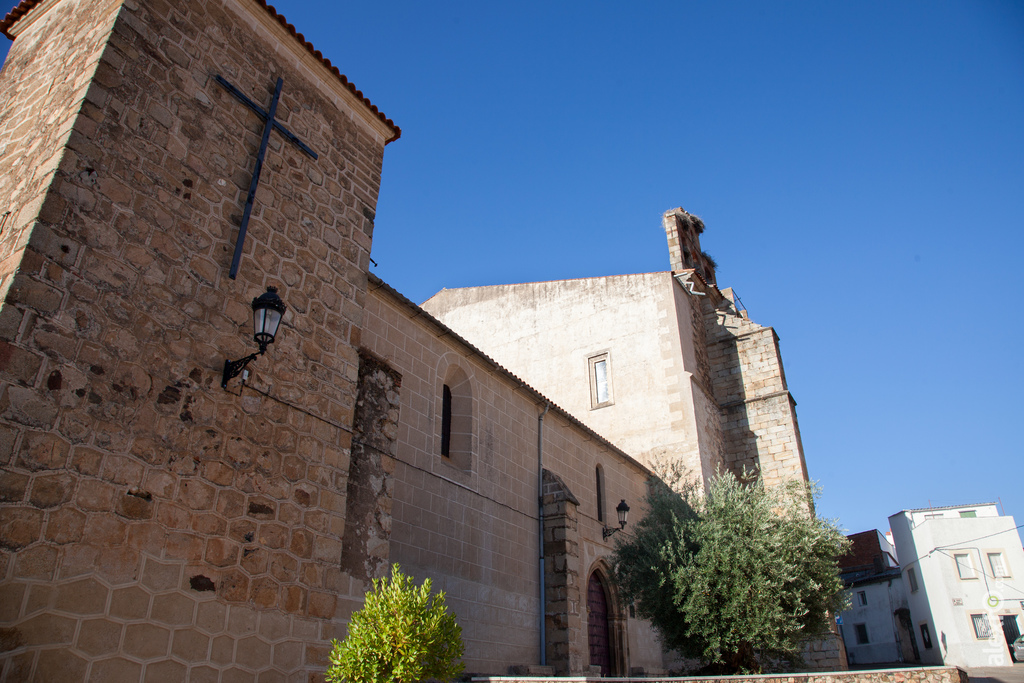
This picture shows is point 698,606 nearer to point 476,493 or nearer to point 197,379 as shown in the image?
point 476,493

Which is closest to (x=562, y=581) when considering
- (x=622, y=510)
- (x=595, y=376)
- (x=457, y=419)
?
(x=622, y=510)

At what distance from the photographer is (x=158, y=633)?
4578 millimetres

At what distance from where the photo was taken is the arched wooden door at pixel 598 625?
13.0 m

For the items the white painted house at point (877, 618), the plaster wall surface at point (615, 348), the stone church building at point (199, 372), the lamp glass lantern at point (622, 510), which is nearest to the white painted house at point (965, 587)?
the white painted house at point (877, 618)

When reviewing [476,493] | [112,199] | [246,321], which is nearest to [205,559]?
[246,321]

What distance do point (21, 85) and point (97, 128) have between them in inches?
81.4

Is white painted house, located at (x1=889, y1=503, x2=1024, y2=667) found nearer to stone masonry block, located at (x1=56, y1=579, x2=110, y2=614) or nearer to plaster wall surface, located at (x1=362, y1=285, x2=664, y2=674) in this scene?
plaster wall surface, located at (x1=362, y1=285, x2=664, y2=674)

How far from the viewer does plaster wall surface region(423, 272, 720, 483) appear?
1870 cm

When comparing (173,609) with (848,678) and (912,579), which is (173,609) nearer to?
(848,678)

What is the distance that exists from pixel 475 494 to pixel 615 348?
10.7 m

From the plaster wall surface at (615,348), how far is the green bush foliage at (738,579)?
553 centimetres

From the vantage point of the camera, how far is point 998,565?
27859mm

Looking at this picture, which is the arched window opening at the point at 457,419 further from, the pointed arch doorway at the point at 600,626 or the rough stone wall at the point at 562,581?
the pointed arch doorway at the point at 600,626

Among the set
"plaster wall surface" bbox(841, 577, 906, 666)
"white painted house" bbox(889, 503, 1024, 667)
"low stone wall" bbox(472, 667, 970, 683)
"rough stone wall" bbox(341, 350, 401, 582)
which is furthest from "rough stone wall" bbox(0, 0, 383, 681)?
"plaster wall surface" bbox(841, 577, 906, 666)
